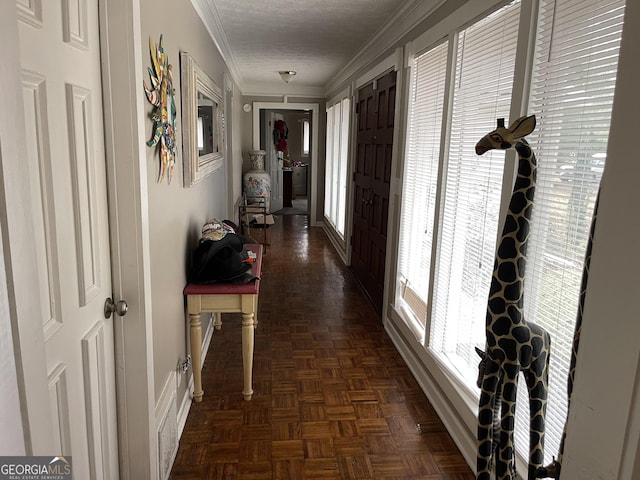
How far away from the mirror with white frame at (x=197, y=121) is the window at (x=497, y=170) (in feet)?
4.23

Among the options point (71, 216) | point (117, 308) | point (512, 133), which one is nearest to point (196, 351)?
point (117, 308)

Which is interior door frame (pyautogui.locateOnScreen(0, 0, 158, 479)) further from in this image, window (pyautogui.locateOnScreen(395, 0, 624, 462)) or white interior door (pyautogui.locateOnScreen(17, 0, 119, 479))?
window (pyautogui.locateOnScreen(395, 0, 624, 462))

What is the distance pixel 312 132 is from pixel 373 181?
3.67 m

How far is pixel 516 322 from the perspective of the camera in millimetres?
1137

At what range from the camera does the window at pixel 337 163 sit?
5430 mm

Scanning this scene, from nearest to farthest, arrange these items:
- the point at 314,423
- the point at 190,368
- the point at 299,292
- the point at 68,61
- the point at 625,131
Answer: the point at 625,131 → the point at 68,61 → the point at 314,423 → the point at 190,368 → the point at 299,292

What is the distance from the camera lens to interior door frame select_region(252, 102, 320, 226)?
7.11 metres

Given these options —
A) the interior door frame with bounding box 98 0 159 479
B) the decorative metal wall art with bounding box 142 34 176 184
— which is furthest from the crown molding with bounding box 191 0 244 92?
the interior door frame with bounding box 98 0 159 479

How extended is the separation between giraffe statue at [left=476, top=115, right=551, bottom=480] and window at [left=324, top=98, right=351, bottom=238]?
4.04m

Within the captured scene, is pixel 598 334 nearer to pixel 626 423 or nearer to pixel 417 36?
pixel 626 423

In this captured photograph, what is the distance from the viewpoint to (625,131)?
2.32ft

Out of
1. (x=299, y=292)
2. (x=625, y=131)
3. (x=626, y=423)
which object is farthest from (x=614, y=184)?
(x=299, y=292)

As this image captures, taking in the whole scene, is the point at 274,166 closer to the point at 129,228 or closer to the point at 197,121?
the point at 197,121

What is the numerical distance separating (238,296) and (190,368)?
21.0 inches
